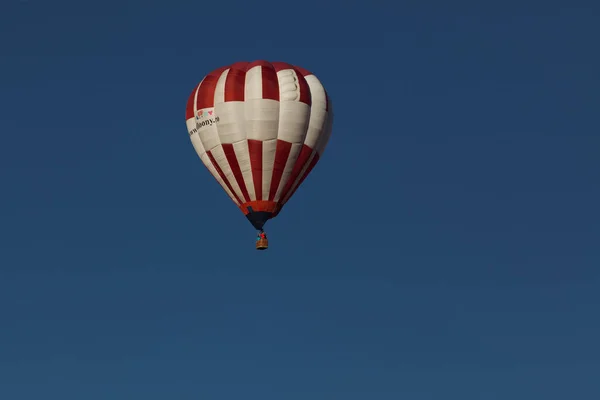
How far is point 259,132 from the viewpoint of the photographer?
7431 centimetres

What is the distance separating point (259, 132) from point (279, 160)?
174cm

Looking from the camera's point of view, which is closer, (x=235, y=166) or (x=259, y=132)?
(x=259, y=132)

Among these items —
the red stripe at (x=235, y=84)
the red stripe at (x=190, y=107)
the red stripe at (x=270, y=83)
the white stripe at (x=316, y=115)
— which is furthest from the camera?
the red stripe at (x=190, y=107)

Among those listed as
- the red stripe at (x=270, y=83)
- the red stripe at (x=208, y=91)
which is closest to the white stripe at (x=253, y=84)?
the red stripe at (x=270, y=83)

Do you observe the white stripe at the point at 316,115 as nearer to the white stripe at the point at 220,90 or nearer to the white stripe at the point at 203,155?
the white stripe at the point at 220,90

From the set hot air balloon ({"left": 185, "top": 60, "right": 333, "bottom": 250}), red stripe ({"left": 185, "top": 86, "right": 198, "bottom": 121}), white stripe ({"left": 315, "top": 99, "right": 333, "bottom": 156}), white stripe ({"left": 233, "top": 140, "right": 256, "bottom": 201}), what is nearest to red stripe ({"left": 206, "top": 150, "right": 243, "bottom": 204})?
hot air balloon ({"left": 185, "top": 60, "right": 333, "bottom": 250})

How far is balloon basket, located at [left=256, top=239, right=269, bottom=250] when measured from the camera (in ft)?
243

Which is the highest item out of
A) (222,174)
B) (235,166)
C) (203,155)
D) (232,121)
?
(232,121)

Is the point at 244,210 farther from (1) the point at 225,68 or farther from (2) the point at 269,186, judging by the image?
(1) the point at 225,68

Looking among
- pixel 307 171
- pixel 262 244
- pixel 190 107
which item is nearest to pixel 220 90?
pixel 190 107

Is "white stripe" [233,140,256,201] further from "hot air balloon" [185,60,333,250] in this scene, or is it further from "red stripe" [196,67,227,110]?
"red stripe" [196,67,227,110]

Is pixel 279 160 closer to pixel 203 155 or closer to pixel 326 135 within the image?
pixel 326 135

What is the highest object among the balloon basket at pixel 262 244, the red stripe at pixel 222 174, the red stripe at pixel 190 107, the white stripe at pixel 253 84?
the white stripe at pixel 253 84

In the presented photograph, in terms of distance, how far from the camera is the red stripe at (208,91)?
75.3 metres
